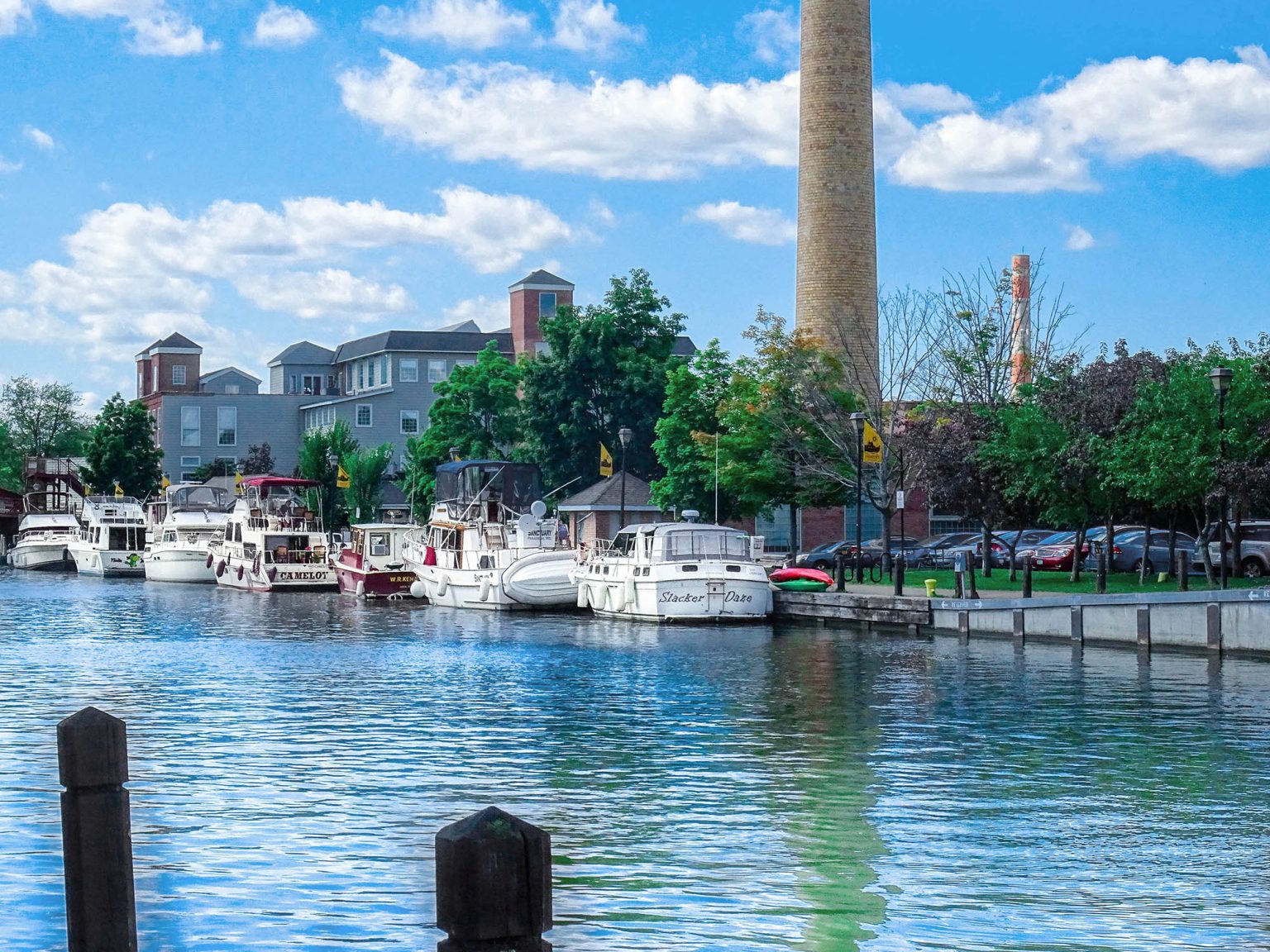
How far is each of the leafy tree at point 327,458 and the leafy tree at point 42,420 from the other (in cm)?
3703

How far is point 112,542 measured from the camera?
A: 80.5 metres

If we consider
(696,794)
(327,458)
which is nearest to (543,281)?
(327,458)

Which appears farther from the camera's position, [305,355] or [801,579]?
[305,355]

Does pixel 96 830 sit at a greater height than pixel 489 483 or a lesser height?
lesser

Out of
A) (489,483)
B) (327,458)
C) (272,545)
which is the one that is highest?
(327,458)

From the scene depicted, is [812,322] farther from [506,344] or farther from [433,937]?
[433,937]

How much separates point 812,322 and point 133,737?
51180 mm

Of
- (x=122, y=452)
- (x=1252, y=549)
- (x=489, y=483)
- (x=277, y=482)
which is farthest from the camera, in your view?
(x=122, y=452)

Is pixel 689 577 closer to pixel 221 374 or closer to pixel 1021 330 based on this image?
pixel 1021 330

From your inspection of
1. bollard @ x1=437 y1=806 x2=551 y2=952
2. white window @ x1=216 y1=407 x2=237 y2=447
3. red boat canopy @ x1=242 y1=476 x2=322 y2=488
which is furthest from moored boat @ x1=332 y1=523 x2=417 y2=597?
white window @ x1=216 y1=407 x2=237 y2=447

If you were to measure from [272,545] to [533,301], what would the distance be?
5320cm

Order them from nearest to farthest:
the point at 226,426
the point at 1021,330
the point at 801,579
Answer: the point at 801,579
the point at 1021,330
the point at 226,426

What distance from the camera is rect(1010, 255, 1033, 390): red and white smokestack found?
5791 cm

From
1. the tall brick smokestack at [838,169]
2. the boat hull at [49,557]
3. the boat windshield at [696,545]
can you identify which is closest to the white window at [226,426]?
the boat hull at [49,557]
